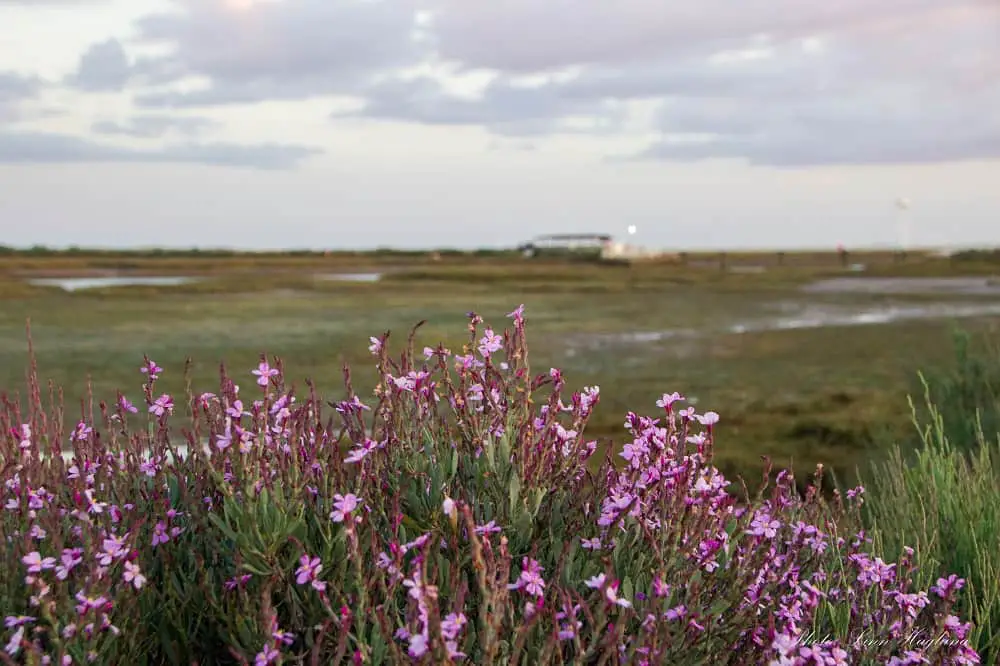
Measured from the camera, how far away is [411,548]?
3309mm

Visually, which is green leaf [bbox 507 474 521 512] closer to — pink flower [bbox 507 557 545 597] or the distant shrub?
pink flower [bbox 507 557 545 597]

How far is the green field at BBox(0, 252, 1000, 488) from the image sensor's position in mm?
15656

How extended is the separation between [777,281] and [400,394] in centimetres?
6035

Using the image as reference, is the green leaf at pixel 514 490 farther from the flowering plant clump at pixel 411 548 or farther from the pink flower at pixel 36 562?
the pink flower at pixel 36 562

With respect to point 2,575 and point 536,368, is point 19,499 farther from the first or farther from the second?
point 536,368

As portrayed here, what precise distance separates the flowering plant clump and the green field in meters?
3.39

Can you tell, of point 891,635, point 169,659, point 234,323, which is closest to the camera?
point 169,659

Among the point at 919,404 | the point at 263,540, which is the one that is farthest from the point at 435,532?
the point at 919,404

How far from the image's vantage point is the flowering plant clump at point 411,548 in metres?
2.87

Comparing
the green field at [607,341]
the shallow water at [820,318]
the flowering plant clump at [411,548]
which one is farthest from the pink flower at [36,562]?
the shallow water at [820,318]

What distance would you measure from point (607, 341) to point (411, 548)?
958 inches

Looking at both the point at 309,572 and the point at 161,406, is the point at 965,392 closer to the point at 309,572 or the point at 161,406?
the point at 161,406

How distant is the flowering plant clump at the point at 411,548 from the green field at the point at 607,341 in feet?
11.1

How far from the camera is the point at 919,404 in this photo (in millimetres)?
11477
